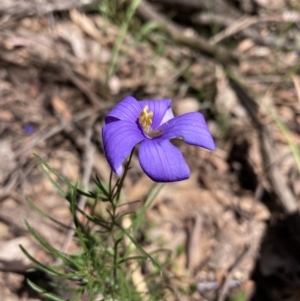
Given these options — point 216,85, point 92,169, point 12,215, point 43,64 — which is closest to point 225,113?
point 216,85

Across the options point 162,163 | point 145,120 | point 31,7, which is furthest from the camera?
point 31,7

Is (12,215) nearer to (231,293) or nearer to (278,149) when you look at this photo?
(231,293)

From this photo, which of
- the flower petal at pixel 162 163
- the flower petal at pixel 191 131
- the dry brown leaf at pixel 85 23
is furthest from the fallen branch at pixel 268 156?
the flower petal at pixel 162 163

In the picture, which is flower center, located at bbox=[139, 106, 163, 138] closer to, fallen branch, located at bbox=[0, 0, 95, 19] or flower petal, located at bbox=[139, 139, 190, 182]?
flower petal, located at bbox=[139, 139, 190, 182]

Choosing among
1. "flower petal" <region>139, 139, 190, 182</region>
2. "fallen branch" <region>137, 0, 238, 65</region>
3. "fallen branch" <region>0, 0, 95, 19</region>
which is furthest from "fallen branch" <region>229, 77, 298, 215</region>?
"flower petal" <region>139, 139, 190, 182</region>

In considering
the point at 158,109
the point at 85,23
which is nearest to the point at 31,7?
the point at 85,23

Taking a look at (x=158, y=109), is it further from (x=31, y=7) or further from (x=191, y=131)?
(x=31, y=7)
